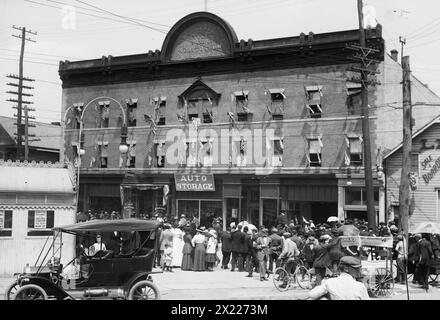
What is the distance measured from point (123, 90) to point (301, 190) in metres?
15.1

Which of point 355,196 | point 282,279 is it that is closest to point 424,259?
point 282,279

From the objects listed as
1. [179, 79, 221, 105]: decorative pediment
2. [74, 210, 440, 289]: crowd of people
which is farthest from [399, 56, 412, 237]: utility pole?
[179, 79, 221, 105]: decorative pediment

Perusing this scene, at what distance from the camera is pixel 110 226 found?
417 inches

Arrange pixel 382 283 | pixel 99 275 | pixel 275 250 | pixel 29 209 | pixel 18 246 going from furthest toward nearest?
pixel 275 250 < pixel 29 209 < pixel 18 246 < pixel 382 283 < pixel 99 275

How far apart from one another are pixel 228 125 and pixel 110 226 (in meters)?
22.7

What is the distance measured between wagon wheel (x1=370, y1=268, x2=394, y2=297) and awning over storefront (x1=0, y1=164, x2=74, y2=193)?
9.11 meters

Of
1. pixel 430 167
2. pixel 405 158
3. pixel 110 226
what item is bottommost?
pixel 110 226

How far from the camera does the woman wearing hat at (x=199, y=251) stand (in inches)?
691

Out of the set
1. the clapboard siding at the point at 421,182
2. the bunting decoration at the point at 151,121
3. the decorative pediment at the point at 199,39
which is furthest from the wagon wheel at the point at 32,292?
the bunting decoration at the point at 151,121

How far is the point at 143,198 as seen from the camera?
35.7m

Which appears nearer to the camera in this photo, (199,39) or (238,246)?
(238,246)

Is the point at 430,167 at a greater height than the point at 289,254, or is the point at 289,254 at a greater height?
the point at 430,167

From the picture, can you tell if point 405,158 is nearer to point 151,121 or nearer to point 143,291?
point 143,291

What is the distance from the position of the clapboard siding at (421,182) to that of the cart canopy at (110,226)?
1249 cm
